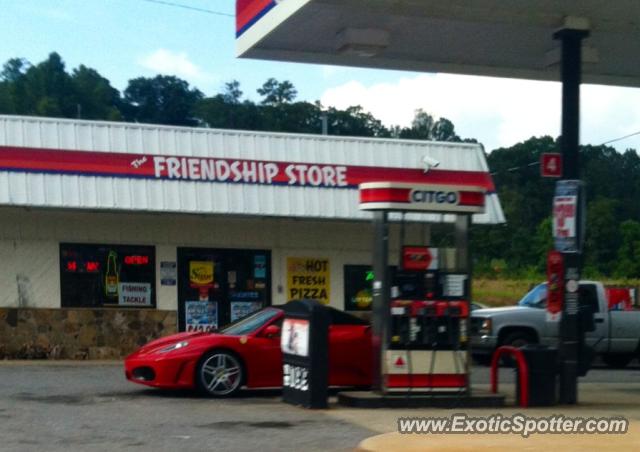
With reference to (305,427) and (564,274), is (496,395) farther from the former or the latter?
(305,427)

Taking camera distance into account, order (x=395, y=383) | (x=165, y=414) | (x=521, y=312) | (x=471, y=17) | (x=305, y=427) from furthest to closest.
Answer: (x=521, y=312), (x=471, y=17), (x=395, y=383), (x=165, y=414), (x=305, y=427)

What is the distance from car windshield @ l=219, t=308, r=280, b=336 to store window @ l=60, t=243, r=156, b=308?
8.42 metres

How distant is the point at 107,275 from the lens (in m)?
23.9

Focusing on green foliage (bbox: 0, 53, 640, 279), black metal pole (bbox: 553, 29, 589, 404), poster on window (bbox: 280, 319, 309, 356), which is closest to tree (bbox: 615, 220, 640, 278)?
green foliage (bbox: 0, 53, 640, 279)

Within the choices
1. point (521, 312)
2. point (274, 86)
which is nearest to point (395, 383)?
point (521, 312)

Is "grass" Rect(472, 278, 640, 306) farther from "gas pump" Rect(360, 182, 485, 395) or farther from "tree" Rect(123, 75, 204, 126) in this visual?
"tree" Rect(123, 75, 204, 126)

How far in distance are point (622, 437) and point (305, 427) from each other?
3554mm

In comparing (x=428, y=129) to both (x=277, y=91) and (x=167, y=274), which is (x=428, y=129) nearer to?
(x=277, y=91)

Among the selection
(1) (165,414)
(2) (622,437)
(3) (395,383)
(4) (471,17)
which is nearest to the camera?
(2) (622,437)

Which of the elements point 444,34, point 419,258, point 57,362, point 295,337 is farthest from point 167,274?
point 419,258

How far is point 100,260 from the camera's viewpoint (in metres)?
23.9

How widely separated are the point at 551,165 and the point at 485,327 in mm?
8258

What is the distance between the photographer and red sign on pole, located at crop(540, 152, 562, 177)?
15.2m

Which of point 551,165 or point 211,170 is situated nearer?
point 551,165
